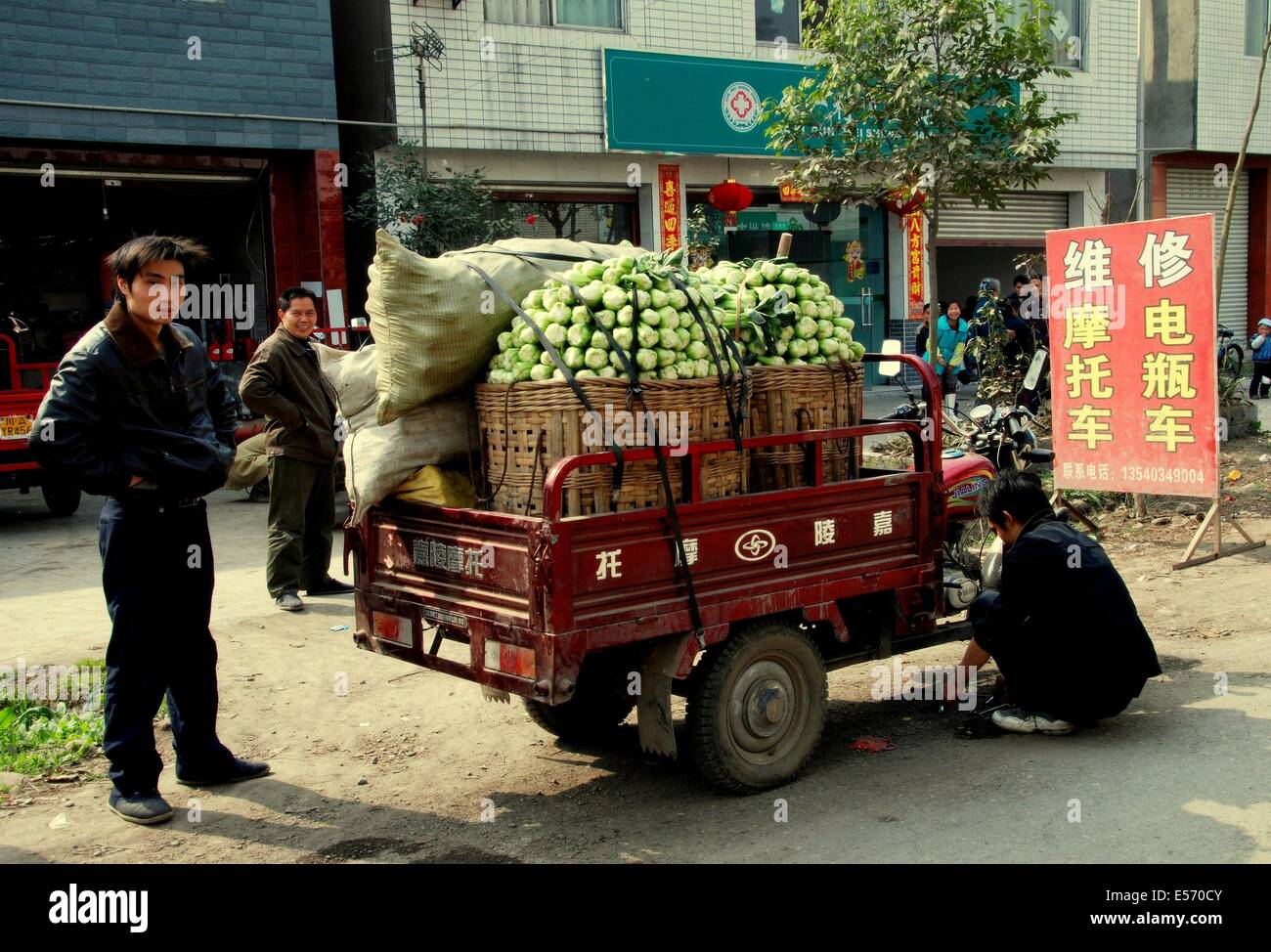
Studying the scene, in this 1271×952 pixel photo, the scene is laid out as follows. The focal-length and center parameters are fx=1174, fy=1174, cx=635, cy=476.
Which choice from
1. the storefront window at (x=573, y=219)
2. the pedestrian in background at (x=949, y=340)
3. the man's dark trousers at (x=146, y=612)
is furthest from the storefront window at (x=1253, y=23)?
the man's dark trousers at (x=146, y=612)

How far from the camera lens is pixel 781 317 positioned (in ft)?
16.3

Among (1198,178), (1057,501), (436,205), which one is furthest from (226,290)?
(1198,178)

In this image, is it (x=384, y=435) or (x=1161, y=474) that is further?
(x=1161, y=474)

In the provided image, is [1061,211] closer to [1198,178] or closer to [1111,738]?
[1198,178]

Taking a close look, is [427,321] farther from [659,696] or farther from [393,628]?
[659,696]

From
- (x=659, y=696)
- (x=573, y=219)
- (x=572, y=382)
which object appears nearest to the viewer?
(x=572, y=382)

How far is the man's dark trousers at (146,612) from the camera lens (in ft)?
14.4

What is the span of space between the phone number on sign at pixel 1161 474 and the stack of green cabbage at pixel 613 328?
4097mm

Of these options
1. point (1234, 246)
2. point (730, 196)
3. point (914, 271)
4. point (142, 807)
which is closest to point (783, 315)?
point (142, 807)

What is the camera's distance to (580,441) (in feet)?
14.0

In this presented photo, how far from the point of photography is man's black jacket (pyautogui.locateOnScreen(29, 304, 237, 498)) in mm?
4156

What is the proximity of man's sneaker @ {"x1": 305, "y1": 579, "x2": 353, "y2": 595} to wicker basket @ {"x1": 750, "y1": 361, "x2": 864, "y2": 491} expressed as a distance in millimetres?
3835

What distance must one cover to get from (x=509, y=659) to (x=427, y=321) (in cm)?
133

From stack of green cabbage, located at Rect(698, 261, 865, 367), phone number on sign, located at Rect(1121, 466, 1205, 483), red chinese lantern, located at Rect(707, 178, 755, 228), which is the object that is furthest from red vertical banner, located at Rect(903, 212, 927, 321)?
stack of green cabbage, located at Rect(698, 261, 865, 367)
